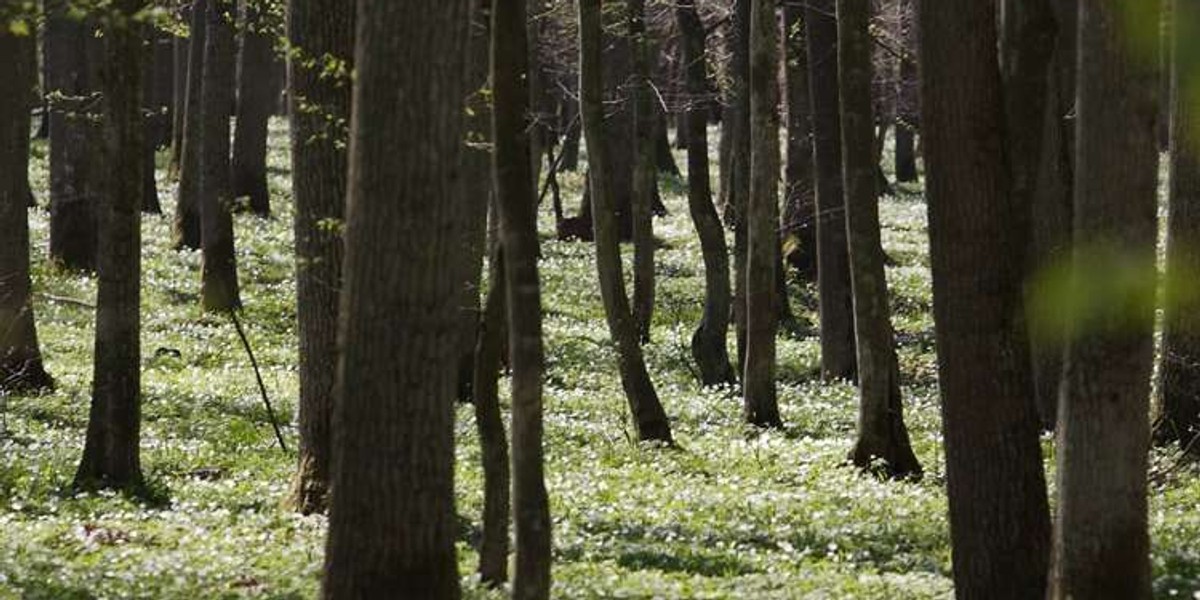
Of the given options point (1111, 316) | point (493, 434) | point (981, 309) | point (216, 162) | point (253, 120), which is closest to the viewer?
point (1111, 316)

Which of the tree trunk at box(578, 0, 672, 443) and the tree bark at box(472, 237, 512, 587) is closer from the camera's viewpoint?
the tree bark at box(472, 237, 512, 587)

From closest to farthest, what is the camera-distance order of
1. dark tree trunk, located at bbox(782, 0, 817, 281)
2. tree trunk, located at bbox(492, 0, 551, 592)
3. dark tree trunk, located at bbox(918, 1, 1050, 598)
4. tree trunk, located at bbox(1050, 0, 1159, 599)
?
tree trunk, located at bbox(1050, 0, 1159, 599)
tree trunk, located at bbox(492, 0, 551, 592)
dark tree trunk, located at bbox(918, 1, 1050, 598)
dark tree trunk, located at bbox(782, 0, 817, 281)

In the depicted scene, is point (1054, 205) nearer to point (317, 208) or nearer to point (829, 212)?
point (829, 212)

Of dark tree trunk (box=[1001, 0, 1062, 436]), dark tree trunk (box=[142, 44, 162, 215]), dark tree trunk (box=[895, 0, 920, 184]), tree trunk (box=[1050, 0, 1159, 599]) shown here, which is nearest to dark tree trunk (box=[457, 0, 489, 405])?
dark tree trunk (box=[1001, 0, 1062, 436])

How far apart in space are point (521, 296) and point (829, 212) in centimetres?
1523

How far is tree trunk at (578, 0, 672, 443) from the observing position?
18.4 meters

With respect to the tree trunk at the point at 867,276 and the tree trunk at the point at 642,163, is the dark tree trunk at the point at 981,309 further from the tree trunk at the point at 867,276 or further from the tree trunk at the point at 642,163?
the tree trunk at the point at 642,163

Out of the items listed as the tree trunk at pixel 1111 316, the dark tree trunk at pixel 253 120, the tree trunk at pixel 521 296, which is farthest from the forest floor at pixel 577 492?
the dark tree trunk at pixel 253 120

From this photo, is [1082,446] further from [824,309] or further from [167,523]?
[824,309]

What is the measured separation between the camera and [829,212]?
2417 centimetres

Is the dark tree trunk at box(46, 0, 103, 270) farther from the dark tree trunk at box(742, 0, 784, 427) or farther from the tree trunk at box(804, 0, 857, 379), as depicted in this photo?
the dark tree trunk at box(742, 0, 784, 427)

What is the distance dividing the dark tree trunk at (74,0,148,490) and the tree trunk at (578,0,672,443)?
199 inches

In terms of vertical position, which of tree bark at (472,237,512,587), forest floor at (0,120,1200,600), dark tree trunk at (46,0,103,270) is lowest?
forest floor at (0,120,1200,600)

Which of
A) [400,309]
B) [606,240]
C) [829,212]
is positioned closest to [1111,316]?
[400,309]
